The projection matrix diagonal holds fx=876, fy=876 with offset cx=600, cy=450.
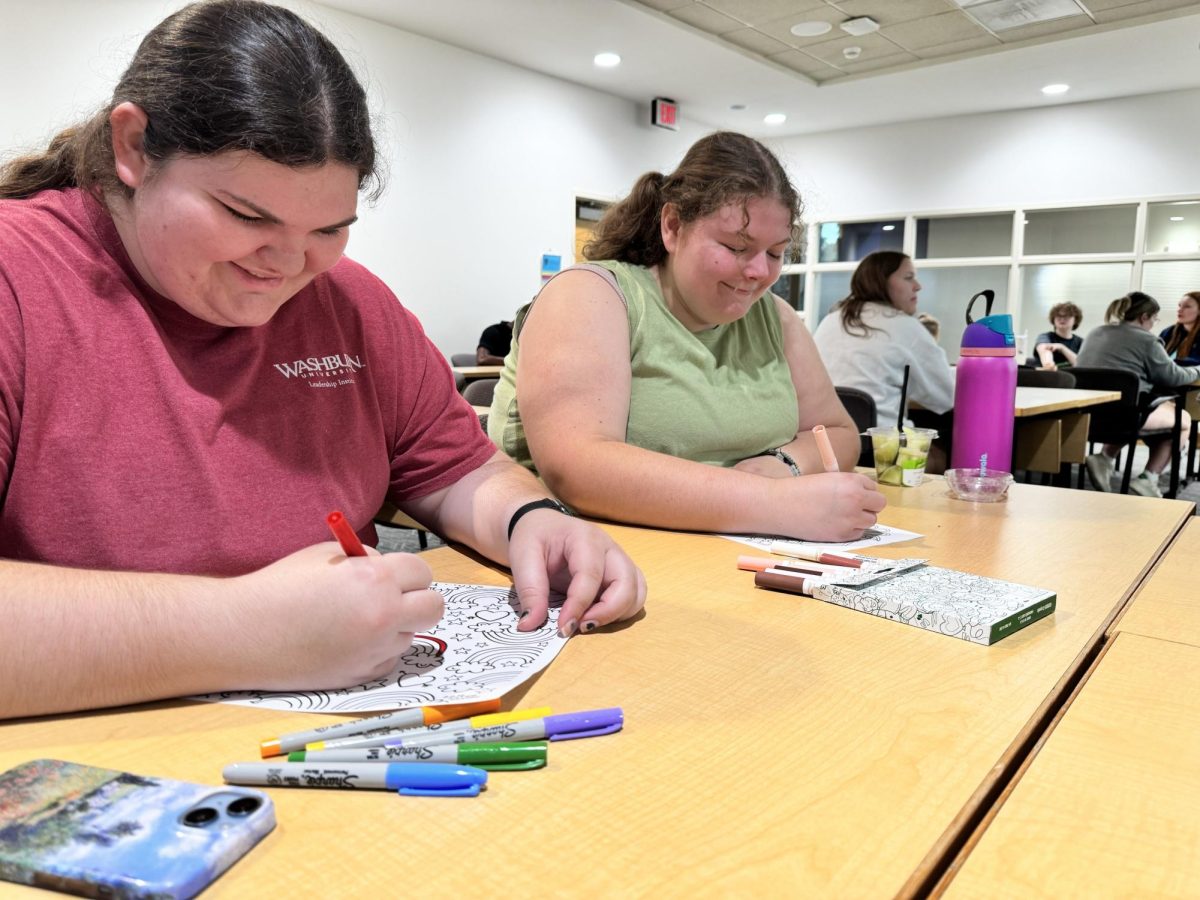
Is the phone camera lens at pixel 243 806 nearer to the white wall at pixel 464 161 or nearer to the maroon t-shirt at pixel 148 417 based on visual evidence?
the maroon t-shirt at pixel 148 417

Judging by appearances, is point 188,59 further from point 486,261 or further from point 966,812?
point 486,261

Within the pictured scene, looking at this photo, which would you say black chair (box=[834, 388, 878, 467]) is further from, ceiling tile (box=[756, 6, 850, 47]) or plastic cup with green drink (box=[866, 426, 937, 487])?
ceiling tile (box=[756, 6, 850, 47])

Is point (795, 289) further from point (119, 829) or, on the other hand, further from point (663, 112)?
point (119, 829)

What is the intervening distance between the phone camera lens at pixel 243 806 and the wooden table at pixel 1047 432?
3160 millimetres

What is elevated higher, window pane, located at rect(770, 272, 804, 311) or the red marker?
window pane, located at rect(770, 272, 804, 311)

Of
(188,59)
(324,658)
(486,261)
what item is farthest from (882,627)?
(486,261)

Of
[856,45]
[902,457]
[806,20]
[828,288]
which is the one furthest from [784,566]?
[828,288]

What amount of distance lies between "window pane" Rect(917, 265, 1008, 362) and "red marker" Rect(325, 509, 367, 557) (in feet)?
27.8

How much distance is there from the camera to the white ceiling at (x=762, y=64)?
5.66 m

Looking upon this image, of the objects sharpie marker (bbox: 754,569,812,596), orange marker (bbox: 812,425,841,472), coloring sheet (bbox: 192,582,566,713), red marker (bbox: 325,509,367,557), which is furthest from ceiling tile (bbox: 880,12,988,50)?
red marker (bbox: 325,509,367,557)

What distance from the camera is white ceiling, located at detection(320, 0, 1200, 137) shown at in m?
5.66

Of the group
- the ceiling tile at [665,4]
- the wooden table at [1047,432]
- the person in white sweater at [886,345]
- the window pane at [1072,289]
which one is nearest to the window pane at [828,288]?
the window pane at [1072,289]

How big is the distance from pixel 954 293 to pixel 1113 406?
3.99 metres

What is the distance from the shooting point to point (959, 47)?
20.6ft
